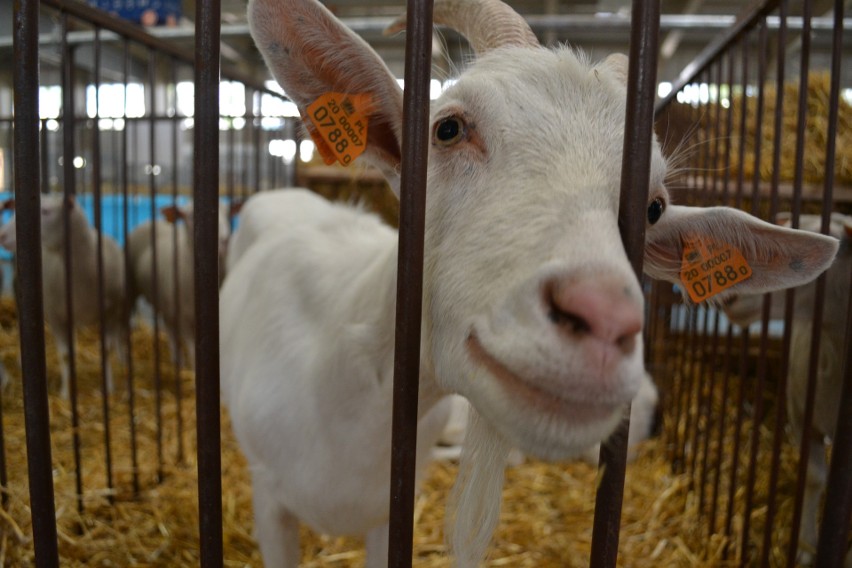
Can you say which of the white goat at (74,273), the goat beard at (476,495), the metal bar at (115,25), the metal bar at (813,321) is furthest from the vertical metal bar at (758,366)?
the white goat at (74,273)

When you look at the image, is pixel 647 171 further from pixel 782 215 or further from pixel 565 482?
pixel 565 482

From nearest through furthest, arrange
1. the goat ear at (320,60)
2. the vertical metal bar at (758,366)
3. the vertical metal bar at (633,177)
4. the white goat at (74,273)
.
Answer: the vertical metal bar at (633,177), the goat ear at (320,60), the vertical metal bar at (758,366), the white goat at (74,273)

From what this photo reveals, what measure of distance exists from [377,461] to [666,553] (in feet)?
5.09

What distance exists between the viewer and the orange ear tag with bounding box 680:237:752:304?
3.87 feet

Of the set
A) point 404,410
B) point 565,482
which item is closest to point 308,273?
point 404,410

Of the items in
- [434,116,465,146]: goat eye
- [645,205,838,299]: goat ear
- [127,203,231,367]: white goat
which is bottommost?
[127,203,231,367]: white goat

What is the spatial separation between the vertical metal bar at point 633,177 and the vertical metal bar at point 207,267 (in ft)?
1.99

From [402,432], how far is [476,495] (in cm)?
34

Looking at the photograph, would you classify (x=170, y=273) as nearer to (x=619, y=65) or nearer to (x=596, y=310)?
(x=619, y=65)

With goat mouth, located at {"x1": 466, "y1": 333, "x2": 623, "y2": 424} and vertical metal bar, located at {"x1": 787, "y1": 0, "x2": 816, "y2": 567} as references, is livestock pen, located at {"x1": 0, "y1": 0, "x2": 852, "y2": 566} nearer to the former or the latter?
vertical metal bar, located at {"x1": 787, "y1": 0, "x2": 816, "y2": 567}

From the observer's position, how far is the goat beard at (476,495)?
3.69 ft

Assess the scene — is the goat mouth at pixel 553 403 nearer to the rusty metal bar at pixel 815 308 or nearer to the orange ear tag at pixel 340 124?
the orange ear tag at pixel 340 124

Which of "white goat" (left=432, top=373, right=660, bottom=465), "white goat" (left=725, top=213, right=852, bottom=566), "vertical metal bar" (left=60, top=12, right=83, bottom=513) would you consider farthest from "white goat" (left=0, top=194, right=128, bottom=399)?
"white goat" (left=725, top=213, right=852, bottom=566)

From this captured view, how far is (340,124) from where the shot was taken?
1170 millimetres
